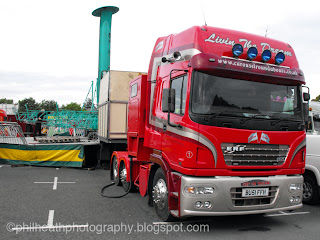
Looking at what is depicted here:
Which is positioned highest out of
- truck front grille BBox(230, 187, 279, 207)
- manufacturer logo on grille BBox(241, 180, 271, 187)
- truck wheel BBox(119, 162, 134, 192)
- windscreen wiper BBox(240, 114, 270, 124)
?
windscreen wiper BBox(240, 114, 270, 124)

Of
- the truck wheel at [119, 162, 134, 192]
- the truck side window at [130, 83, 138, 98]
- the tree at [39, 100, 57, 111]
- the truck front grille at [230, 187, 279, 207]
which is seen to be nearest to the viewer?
the truck front grille at [230, 187, 279, 207]

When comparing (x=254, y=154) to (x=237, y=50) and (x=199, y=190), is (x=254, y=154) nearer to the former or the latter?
(x=199, y=190)

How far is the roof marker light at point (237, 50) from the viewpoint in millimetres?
5355

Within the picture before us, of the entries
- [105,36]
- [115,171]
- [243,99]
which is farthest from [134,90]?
[105,36]

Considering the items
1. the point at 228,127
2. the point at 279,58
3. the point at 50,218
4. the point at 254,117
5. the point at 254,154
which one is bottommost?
the point at 50,218

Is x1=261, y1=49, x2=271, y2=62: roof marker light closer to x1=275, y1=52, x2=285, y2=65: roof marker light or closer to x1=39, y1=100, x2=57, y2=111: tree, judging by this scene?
x1=275, y1=52, x2=285, y2=65: roof marker light

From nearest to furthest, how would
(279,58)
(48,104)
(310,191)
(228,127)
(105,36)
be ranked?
1. (228,127)
2. (279,58)
3. (310,191)
4. (105,36)
5. (48,104)

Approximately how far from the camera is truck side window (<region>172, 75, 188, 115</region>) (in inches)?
205

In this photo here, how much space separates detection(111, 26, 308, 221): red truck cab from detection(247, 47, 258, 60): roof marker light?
0.07 ft

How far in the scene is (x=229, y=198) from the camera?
4961 millimetres

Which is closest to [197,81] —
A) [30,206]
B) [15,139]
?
[30,206]

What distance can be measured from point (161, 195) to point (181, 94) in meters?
1.85

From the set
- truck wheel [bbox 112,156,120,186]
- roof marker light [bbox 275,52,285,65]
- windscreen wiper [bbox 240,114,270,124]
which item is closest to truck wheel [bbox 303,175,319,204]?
windscreen wiper [bbox 240,114,270,124]

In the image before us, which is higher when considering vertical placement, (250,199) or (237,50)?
(237,50)
